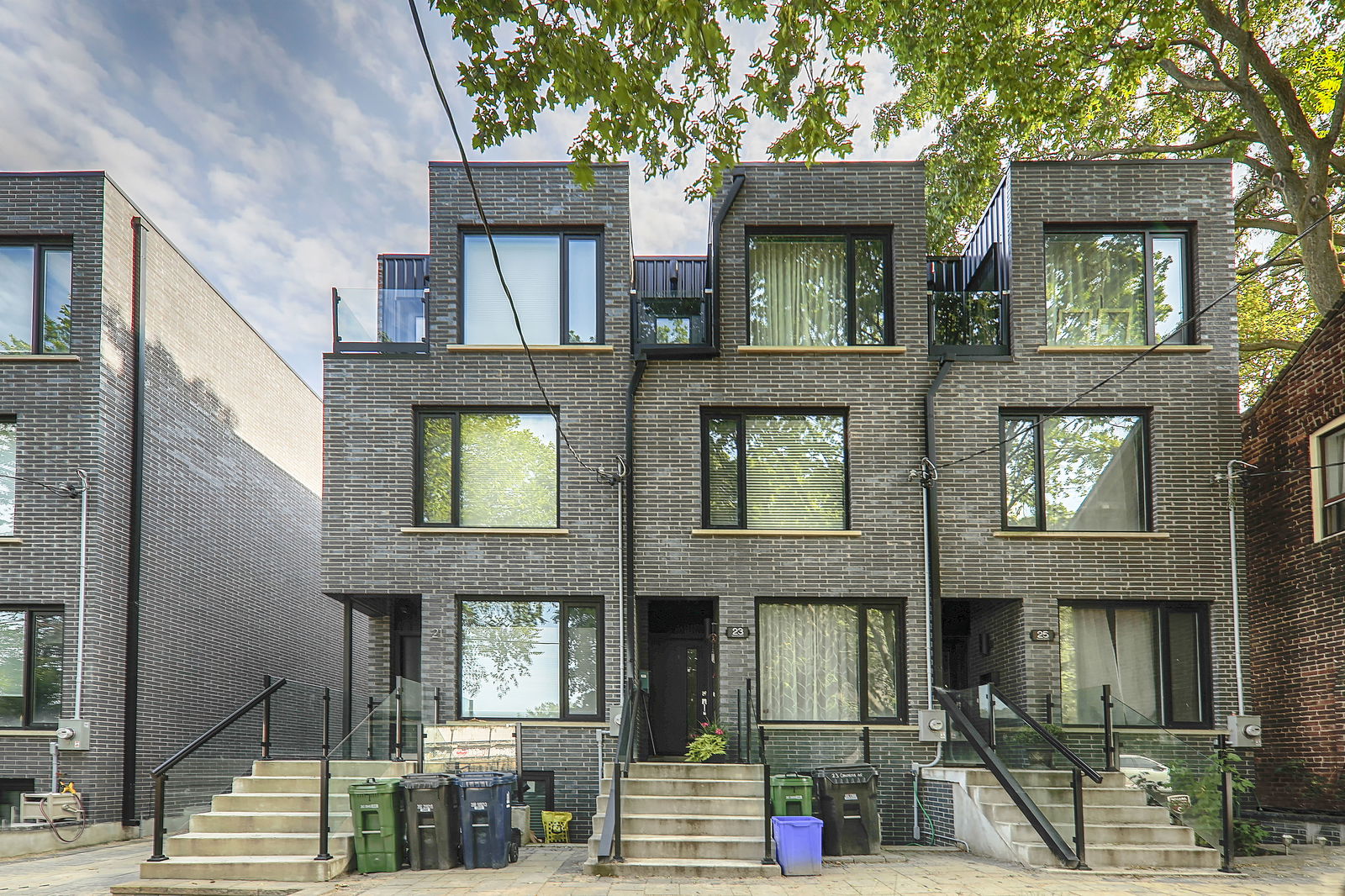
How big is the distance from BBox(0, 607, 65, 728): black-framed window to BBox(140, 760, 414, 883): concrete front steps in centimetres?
412

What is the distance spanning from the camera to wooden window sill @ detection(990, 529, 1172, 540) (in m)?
15.0

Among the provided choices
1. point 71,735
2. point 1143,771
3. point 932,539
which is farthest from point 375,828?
point 1143,771

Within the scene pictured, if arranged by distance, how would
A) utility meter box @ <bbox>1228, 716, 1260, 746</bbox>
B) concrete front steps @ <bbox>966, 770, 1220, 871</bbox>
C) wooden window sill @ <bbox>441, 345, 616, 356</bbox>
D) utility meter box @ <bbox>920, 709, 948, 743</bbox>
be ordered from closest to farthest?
1. concrete front steps @ <bbox>966, 770, 1220, 871</bbox>
2. utility meter box @ <bbox>1228, 716, 1260, 746</bbox>
3. utility meter box @ <bbox>920, 709, 948, 743</bbox>
4. wooden window sill @ <bbox>441, 345, 616, 356</bbox>

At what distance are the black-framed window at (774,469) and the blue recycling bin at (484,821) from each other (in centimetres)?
503

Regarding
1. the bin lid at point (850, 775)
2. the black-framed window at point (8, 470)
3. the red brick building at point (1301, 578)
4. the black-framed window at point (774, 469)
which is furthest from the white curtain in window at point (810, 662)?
the black-framed window at point (8, 470)

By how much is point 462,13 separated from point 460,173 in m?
6.99

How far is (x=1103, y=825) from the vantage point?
1184cm

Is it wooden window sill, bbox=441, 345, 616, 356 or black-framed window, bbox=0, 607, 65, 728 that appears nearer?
black-framed window, bbox=0, 607, 65, 728

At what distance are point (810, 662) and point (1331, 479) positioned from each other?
6994mm

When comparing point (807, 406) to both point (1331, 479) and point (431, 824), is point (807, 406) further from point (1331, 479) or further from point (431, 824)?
point (431, 824)

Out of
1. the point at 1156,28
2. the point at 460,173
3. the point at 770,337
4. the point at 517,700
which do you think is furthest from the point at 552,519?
the point at 1156,28

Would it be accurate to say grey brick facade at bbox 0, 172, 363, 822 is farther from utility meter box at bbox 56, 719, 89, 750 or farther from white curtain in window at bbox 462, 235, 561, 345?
white curtain in window at bbox 462, 235, 561, 345

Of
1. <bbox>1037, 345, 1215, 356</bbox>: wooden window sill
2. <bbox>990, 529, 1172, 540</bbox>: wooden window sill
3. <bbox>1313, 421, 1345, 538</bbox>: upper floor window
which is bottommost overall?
<bbox>990, 529, 1172, 540</bbox>: wooden window sill

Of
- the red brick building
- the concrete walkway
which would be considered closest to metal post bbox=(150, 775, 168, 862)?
the concrete walkway
